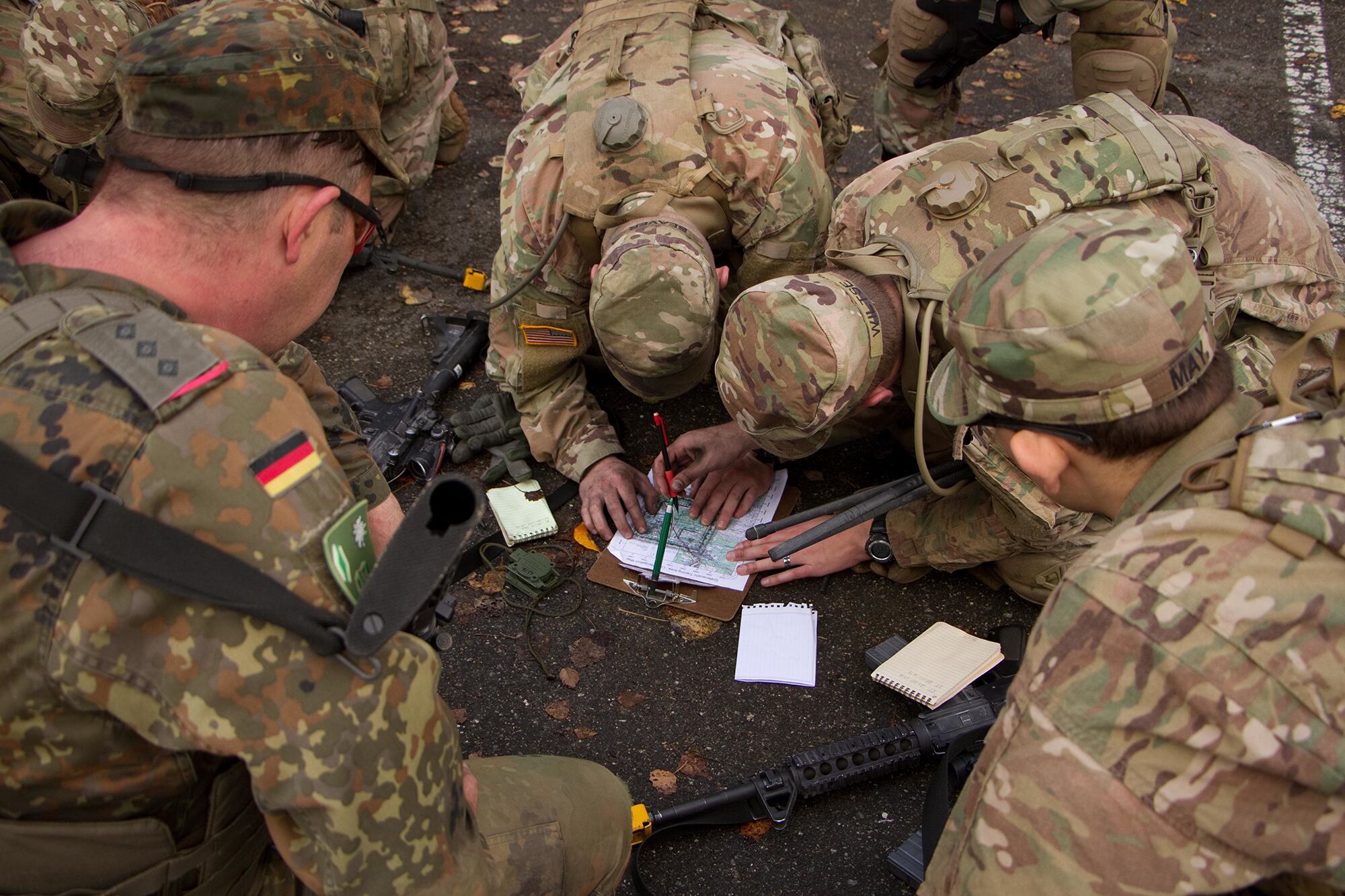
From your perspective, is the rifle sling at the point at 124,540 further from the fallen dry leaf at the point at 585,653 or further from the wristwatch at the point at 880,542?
the wristwatch at the point at 880,542

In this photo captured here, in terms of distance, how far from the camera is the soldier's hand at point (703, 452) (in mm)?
3574

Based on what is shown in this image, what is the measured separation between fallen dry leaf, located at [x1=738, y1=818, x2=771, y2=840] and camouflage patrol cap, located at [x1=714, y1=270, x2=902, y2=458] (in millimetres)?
1132

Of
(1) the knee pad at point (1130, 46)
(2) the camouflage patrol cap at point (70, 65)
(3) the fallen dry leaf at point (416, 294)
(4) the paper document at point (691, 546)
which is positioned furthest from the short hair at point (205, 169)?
(1) the knee pad at point (1130, 46)

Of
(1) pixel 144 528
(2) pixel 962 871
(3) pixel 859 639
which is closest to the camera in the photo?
(1) pixel 144 528

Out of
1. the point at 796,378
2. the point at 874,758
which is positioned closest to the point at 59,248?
the point at 796,378

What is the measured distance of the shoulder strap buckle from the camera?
4.29 feet

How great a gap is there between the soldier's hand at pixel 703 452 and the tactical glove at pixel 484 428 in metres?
0.62

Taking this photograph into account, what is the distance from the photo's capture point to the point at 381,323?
4504mm

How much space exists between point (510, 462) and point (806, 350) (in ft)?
4.85

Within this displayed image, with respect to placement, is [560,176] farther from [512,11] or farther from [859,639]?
[512,11]

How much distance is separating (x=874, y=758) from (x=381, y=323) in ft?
9.80

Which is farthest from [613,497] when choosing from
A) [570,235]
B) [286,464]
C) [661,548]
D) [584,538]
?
[286,464]

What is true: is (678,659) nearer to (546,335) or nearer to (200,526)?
(546,335)

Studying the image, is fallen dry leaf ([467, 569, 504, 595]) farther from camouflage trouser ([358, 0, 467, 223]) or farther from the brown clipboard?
camouflage trouser ([358, 0, 467, 223])
